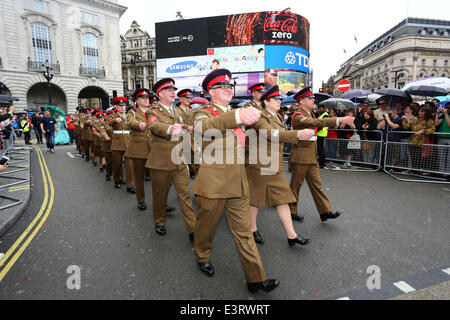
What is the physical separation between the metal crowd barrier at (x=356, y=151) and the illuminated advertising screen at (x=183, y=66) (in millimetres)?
Answer: 28146

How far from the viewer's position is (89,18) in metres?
36.0

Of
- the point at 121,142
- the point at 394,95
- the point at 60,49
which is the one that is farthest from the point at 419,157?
the point at 60,49

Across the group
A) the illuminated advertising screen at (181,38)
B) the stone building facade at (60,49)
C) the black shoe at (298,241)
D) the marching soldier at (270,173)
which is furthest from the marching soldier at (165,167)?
the illuminated advertising screen at (181,38)

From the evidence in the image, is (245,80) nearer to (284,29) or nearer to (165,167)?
(284,29)

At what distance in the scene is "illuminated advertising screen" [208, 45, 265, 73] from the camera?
108 feet

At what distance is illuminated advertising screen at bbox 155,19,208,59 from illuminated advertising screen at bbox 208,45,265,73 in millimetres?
1953

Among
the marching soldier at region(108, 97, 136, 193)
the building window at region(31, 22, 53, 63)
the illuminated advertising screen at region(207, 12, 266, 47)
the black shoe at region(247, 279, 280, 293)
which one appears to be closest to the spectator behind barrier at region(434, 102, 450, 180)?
the black shoe at region(247, 279, 280, 293)

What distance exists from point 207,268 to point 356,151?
737 cm

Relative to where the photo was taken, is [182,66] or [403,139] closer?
[403,139]

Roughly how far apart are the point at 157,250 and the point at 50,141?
1256 cm

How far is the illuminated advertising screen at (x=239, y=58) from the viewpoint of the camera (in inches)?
1298

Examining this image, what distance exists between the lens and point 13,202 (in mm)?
5062
